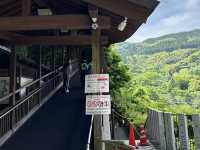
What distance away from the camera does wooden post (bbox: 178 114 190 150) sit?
11.0 metres

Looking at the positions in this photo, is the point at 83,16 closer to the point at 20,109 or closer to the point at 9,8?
the point at 9,8

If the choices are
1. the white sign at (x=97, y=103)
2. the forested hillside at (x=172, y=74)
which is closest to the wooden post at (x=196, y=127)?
the white sign at (x=97, y=103)

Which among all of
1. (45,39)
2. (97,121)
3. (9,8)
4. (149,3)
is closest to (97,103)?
(97,121)

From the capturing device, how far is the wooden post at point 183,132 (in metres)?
11.0

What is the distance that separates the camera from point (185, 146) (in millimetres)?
11188

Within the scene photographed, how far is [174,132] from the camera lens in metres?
12.6

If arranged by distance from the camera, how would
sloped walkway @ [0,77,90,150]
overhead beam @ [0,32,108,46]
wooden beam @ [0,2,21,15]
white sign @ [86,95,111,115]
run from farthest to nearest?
overhead beam @ [0,32,108,46], wooden beam @ [0,2,21,15], sloped walkway @ [0,77,90,150], white sign @ [86,95,111,115]

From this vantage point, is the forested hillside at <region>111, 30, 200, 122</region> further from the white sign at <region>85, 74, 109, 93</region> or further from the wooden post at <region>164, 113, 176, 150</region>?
the white sign at <region>85, 74, 109, 93</region>

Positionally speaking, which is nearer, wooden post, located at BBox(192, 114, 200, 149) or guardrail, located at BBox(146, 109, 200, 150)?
wooden post, located at BBox(192, 114, 200, 149)

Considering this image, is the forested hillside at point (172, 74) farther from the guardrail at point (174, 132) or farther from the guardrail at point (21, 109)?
the guardrail at point (174, 132)

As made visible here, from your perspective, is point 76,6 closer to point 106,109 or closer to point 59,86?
point 106,109

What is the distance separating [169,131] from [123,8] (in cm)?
494

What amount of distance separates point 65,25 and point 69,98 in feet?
32.0

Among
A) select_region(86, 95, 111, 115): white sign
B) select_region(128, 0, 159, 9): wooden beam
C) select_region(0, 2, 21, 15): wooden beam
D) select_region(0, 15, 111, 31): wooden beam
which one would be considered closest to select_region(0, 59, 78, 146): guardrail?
select_region(0, 2, 21, 15): wooden beam
